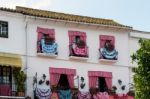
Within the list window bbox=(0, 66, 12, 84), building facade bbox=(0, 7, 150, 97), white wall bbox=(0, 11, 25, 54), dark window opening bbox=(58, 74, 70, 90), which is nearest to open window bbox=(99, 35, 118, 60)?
building facade bbox=(0, 7, 150, 97)

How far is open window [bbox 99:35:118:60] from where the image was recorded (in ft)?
154

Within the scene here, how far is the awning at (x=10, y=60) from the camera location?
42562 millimetres

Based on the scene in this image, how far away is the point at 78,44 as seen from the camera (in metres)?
46.0

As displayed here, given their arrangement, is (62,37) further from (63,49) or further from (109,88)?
(109,88)

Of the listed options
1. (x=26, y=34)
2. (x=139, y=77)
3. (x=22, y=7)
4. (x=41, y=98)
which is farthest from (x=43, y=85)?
(x=139, y=77)

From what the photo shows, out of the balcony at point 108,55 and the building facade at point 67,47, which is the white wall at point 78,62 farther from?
the balcony at point 108,55

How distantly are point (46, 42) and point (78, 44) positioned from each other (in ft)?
8.39

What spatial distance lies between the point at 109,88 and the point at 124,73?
1959mm

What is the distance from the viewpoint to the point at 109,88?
4684 cm

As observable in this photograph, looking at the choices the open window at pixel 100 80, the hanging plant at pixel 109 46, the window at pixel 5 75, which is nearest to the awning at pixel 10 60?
the window at pixel 5 75

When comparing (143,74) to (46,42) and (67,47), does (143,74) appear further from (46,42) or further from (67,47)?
(67,47)

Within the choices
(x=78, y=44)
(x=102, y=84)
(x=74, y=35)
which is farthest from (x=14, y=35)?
(x=102, y=84)

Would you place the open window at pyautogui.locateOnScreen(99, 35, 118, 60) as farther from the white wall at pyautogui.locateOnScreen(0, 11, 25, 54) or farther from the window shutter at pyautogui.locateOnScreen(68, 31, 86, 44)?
the white wall at pyautogui.locateOnScreen(0, 11, 25, 54)

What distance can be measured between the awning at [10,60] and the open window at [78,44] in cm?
431
